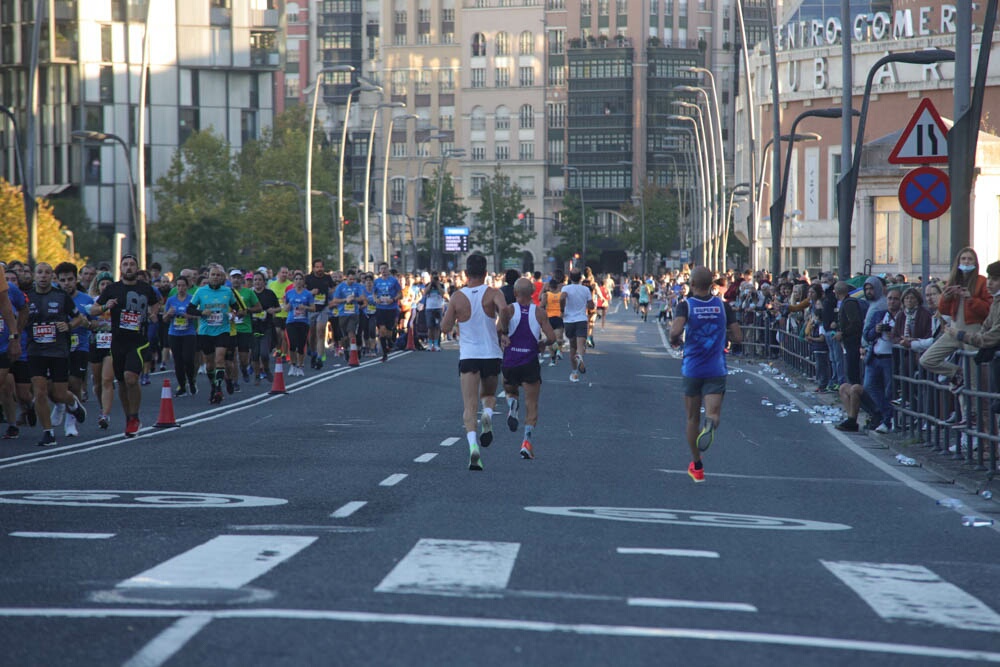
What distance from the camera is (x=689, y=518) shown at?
11.0 meters

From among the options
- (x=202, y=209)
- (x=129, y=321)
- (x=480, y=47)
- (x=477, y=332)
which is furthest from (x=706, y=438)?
(x=480, y=47)

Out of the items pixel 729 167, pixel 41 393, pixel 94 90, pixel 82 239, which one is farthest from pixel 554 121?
pixel 41 393

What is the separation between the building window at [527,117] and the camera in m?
159

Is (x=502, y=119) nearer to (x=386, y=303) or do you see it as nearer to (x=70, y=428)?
(x=386, y=303)

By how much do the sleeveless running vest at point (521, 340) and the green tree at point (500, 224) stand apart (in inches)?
4876

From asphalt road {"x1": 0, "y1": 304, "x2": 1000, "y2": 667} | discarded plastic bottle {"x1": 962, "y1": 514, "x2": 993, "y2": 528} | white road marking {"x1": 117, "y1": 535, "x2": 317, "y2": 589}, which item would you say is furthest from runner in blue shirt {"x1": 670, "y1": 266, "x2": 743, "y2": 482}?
white road marking {"x1": 117, "y1": 535, "x2": 317, "y2": 589}

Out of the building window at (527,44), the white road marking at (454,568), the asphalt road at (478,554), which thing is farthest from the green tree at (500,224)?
the white road marking at (454,568)

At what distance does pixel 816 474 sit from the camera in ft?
48.4

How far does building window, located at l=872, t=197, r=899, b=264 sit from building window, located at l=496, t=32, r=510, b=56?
110 meters

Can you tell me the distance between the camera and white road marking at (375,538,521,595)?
757 centimetres

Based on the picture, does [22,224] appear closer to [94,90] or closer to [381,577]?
[94,90]

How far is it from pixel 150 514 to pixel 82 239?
74676 mm

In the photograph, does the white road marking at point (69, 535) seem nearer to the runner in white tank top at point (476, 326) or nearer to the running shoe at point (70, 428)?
the runner in white tank top at point (476, 326)

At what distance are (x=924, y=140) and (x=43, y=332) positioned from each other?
8.94m
